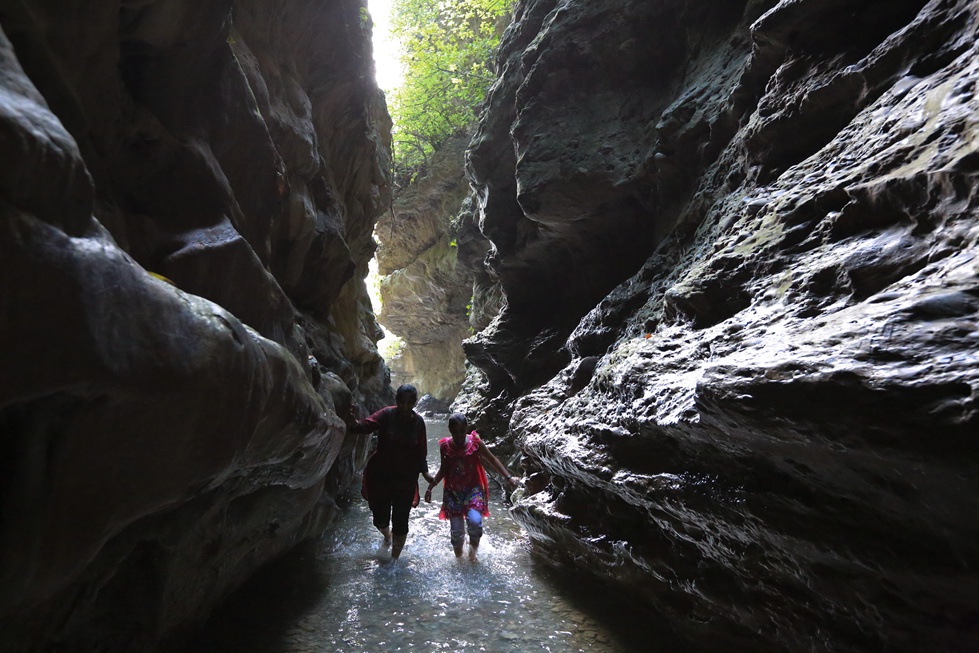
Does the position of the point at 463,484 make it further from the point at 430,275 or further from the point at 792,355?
the point at 430,275

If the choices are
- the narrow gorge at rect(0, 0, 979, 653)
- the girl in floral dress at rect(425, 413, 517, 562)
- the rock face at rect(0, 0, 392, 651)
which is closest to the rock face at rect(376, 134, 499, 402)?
the girl in floral dress at rect(425, 413, 517, 562)

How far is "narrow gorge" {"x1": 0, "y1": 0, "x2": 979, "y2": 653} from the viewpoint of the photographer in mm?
1817

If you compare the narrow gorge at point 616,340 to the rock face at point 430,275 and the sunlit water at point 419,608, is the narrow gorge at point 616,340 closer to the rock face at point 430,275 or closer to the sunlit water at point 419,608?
the sunlit water at point 419,608

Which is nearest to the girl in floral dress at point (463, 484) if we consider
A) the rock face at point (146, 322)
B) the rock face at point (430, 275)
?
the rock face at point (146, 322)

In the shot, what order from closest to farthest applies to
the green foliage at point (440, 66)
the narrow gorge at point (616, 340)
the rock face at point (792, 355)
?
the narrow gorge at point (616, 340)
the rock face at point (792, 355)
the green foliage at point (440, 66)

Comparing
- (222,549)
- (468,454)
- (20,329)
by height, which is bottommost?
(222,549)

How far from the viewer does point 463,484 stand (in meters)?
5.35

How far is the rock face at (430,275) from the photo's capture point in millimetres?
21250

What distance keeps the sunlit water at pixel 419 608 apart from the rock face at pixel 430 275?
1343cm

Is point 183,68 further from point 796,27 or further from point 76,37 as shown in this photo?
point 796,27

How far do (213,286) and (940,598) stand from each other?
4224 millimetres

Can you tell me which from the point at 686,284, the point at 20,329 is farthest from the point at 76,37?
the point at 686,284

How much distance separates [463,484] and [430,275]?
19.2 meters

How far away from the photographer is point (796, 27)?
13.9ft
